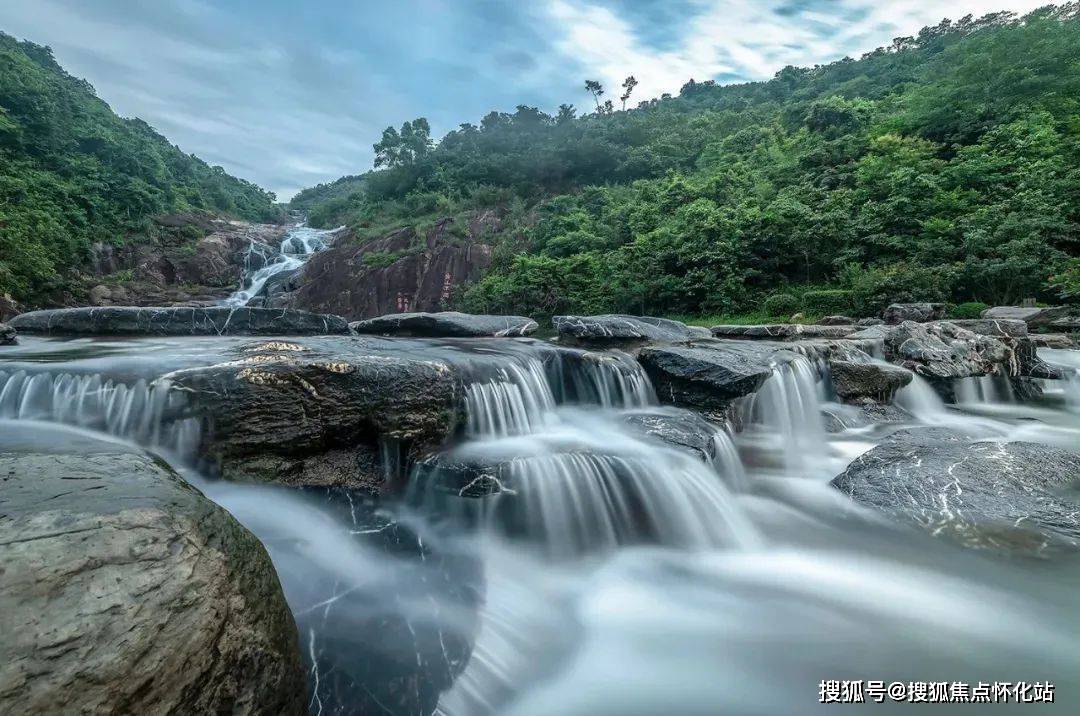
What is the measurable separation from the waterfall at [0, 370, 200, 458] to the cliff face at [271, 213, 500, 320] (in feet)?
66.4

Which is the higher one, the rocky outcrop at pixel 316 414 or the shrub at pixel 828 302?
the rocky outcrop at pixel 316 414

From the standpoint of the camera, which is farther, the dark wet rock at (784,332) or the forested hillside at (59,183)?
the forested hillside at (59,183)

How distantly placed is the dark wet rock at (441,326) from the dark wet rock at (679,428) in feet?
17.7

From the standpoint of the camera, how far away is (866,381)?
7.80 m

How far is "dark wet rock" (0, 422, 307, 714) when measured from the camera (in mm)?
1258

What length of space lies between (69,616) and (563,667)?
2298mm

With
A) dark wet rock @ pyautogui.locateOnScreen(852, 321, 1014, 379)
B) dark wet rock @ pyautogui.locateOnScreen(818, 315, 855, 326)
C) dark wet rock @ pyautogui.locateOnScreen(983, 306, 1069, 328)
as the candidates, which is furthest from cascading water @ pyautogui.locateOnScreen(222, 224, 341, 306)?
dark wet rock @ pyautogui.locateOnScreen(983, 306, 1069, 328)

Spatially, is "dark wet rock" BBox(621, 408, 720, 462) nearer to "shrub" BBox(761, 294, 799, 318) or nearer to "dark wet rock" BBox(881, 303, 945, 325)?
→ "dark wet rock" BBox(881, 303, 945, 325)

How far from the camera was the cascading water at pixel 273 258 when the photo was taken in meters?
25.2

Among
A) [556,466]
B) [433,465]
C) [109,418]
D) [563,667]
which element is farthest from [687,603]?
[109,418]

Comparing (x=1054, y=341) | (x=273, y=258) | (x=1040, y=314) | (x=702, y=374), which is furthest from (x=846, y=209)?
(x=273, y=258)

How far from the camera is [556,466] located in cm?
443

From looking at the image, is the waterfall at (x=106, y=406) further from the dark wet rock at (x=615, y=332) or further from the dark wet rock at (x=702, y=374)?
the dark wet rock at (x=615, y=332)

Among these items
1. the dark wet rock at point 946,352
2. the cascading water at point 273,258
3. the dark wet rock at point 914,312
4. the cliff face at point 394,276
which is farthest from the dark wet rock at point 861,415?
the cascading water at point 273,258
